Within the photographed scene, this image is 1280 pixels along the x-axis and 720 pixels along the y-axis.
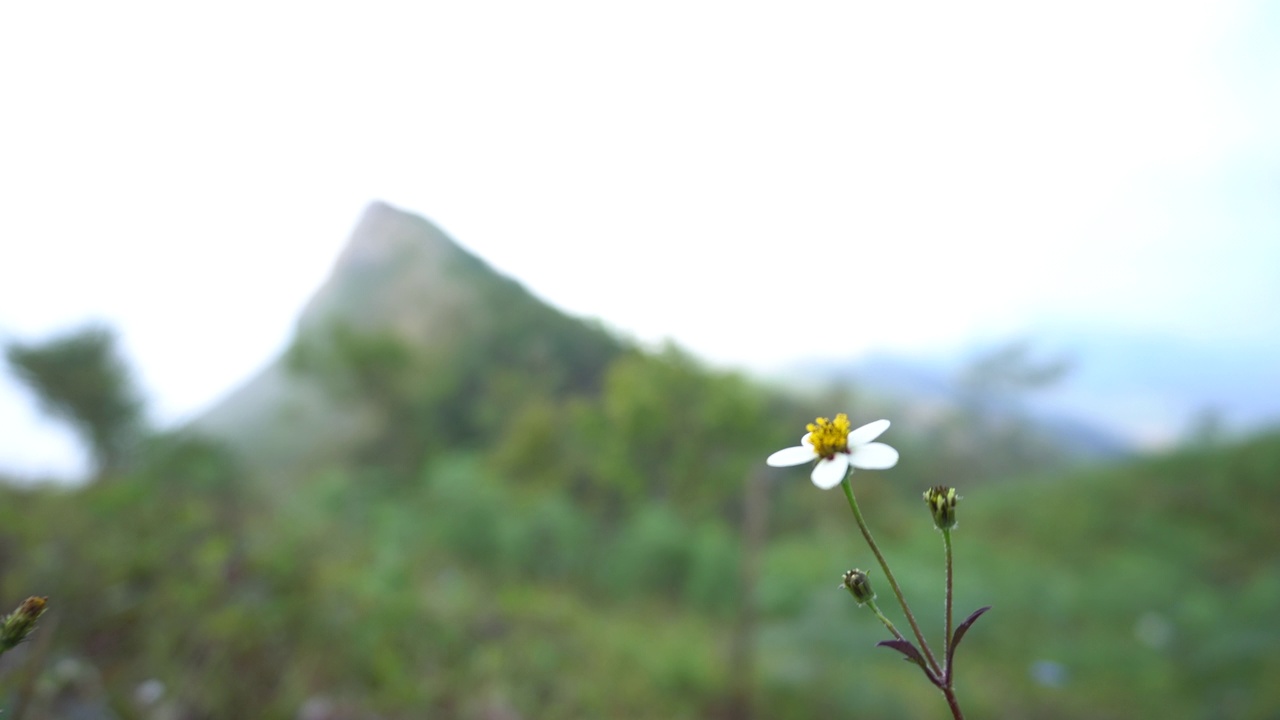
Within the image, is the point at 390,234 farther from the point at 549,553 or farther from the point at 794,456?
the point at 549,553

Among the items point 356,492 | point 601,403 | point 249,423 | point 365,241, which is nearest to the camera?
point 365,241

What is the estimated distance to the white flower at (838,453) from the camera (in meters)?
0.24

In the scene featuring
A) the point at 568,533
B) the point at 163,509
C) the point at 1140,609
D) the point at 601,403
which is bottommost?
the point at 1140,609

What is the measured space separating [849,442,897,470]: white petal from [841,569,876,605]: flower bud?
0.08 m

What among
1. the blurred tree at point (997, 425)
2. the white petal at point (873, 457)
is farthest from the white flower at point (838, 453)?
the blurred tree at point (997, 425)

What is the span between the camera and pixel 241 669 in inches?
53.1

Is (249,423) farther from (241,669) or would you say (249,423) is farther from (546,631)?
(241,669)

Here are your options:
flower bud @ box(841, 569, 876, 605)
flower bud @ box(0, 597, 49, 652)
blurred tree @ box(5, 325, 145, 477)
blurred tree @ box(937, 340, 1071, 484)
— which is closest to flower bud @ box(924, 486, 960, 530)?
flower bud @ box(841, 569, 876, 605)

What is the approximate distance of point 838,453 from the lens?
0.94 ft

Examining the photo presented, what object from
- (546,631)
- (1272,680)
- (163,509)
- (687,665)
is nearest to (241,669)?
(163,509)

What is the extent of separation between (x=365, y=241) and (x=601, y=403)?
4983 millimetres

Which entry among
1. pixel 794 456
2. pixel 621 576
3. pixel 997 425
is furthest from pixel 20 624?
pixel 997 425

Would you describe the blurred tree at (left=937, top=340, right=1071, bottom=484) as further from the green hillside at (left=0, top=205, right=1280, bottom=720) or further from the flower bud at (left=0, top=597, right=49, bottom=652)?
the flower bud at (left=0, top=597, right=49, bottom=652)

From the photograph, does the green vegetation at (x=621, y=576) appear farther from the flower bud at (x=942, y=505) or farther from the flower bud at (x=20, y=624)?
the flower bud at (x=942, y=505)
